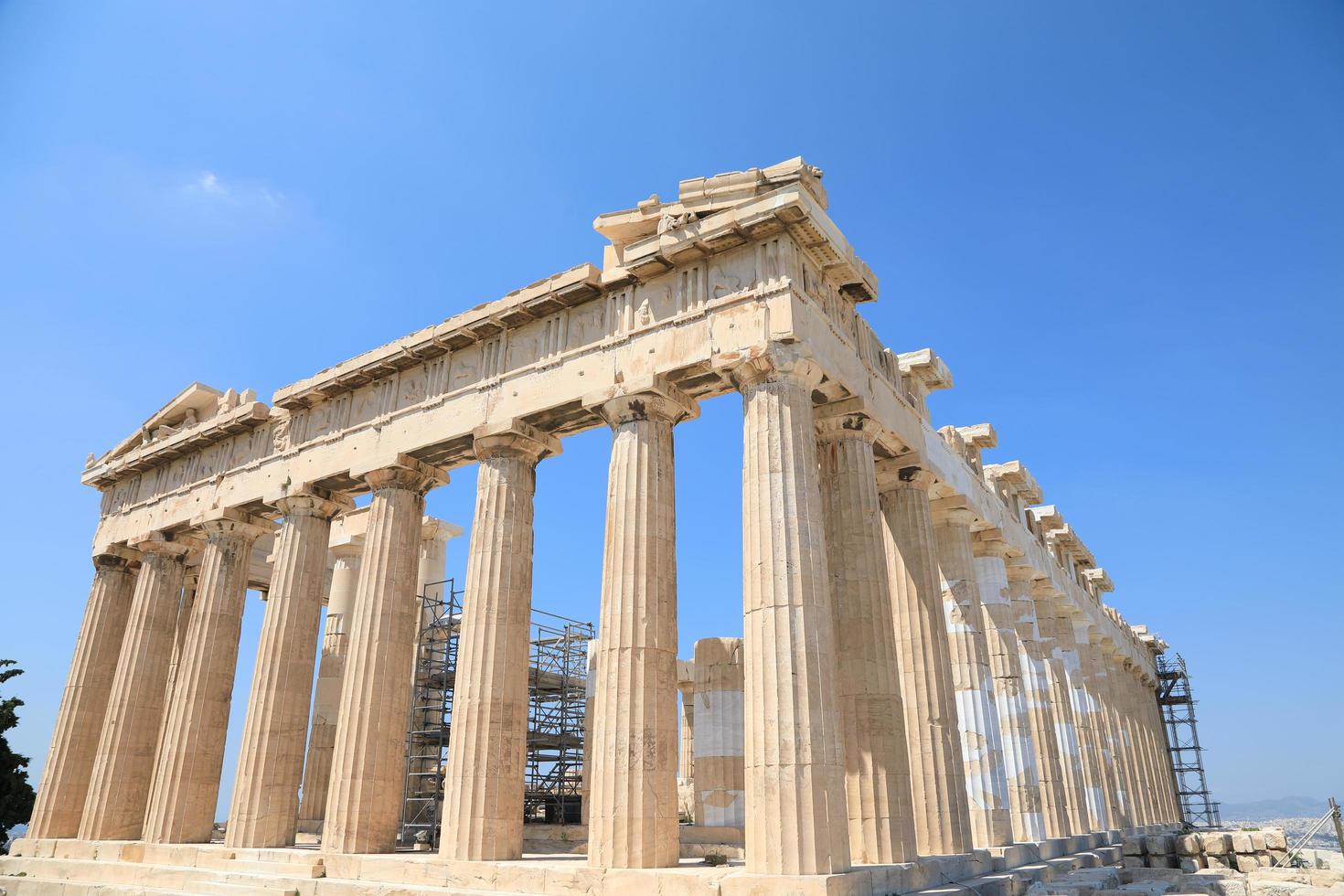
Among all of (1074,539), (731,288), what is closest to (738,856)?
(731,288)

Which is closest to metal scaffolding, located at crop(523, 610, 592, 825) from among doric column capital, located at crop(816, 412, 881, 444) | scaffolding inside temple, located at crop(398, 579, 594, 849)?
scaffolding inside temple, located at crop(398, 579, 594, 849)

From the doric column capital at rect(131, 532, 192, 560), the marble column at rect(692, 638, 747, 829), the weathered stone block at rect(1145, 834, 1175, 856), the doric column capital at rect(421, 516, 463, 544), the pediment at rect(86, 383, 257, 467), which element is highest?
the pediment at rect(86, 383, 257, 467)

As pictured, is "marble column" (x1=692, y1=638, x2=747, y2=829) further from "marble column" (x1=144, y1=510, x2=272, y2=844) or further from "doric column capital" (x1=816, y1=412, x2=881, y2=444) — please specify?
"marble column" (x1=144, y1=510, x2=272, y2=844)

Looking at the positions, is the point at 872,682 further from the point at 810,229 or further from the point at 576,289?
the point at 576,289

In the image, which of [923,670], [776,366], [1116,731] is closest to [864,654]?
[923,670]

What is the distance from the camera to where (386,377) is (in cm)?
2166

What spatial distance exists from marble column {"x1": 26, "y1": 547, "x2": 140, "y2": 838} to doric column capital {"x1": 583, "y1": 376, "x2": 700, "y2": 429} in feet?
63.4

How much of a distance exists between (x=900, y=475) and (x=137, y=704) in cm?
2187

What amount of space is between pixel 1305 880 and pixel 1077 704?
515 inches

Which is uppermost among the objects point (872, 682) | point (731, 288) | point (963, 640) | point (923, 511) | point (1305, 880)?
point (731, 288)

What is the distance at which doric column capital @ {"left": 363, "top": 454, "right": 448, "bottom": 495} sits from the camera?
66.9 ft

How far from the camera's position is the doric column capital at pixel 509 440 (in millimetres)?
18578

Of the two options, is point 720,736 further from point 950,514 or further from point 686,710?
point 686,710

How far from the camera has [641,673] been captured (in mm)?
14906
